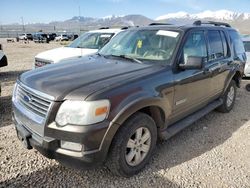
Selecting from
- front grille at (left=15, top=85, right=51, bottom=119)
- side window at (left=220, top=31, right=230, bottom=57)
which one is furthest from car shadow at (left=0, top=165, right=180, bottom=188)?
side window at (left=220, top=31, right=230, bottom=57)

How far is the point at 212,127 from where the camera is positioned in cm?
504

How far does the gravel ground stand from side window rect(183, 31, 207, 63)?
1402 mm

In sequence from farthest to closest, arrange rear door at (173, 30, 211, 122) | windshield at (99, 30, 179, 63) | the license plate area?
1. windshield at (99, 30, 179, 63)
2. rear door at (173, 30, 211, 122)
3. the license plate area

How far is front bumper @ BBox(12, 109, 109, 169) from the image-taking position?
2.66m

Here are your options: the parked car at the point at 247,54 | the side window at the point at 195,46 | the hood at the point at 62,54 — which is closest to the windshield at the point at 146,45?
the side window at the point at 195,46

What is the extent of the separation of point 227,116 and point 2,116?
469 centimetres

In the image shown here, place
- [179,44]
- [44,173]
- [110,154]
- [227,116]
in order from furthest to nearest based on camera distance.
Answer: [227,116]
[179,44]
[44,173]
[110,154]

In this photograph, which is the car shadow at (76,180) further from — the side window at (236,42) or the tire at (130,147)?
the side window at (236,42)

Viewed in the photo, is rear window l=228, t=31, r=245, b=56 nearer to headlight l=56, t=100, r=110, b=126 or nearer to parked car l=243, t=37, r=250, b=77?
parked car l=243, t=37, r=250, b=77

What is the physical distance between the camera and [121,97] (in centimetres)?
286

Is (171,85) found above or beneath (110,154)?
above

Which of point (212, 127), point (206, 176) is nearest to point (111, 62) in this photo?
point (206, 176)

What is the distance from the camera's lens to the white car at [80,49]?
7426mm

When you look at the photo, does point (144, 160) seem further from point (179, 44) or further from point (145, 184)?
point (179, 44)
